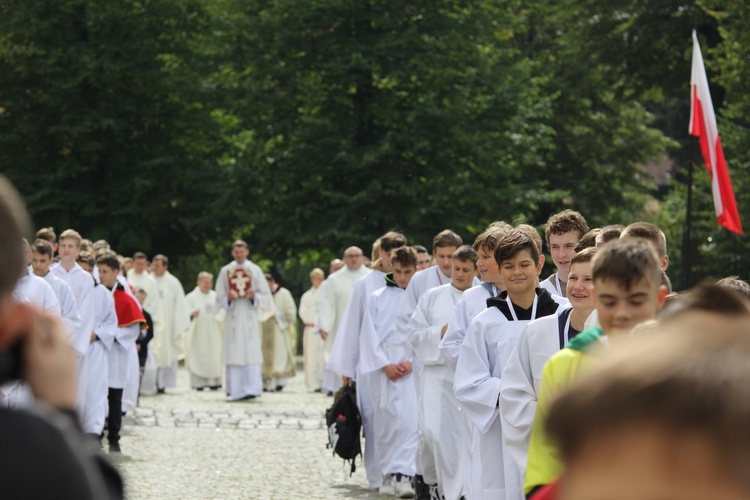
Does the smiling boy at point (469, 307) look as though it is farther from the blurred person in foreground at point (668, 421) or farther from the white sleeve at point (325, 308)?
the white sleeve at point (325, 308)

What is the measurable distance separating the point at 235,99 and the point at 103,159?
4659 millimetres

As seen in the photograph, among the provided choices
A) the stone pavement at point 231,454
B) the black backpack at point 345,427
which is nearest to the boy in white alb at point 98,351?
the stone pavement at point 231,454

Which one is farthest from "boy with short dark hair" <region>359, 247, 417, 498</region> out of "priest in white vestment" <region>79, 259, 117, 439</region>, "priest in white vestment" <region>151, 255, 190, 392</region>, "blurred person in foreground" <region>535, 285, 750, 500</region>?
"priest in white vestment" <region>151, 255, 190, 392</region>

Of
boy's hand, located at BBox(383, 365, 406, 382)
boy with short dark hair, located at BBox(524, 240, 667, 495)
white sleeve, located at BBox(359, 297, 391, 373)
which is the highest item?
boy with short dark hair, located at BBox(524, 240, 667, 495)

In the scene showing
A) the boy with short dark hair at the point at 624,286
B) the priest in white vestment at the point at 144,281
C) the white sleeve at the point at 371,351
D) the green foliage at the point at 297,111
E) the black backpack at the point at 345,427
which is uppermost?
the green foliage at the point at 297,111

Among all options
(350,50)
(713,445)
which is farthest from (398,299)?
(350,50)

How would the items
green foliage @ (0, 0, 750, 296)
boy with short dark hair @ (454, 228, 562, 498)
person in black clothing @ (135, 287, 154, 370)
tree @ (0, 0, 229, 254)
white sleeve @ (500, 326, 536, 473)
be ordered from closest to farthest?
1. white sleeve @ (500, 326, 536, 473)
2. boy with short dark hair @ (454, 228, 562, 498)
3. person in black clothing @ (135, 287, 154, 370)
4. green foliage @ (0, 0, 750, 296)
5. tree @ (0, 0, 229, 254)

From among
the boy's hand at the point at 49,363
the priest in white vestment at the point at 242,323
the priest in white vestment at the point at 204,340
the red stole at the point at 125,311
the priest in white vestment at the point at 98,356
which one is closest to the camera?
the boy's hand at the point at 49,363

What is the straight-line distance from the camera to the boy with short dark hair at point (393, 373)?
12461mm

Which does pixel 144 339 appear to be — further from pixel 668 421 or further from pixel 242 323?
pixel 668 421

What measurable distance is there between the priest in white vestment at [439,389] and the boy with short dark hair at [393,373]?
1.36 meters

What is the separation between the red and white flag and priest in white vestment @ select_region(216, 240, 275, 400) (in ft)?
24.4

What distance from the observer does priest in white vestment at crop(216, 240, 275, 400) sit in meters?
23.6

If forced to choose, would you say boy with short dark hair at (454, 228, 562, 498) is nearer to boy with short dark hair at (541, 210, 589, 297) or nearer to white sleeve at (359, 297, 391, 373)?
boy with short dark hair at (541, 210, 589, 297)
